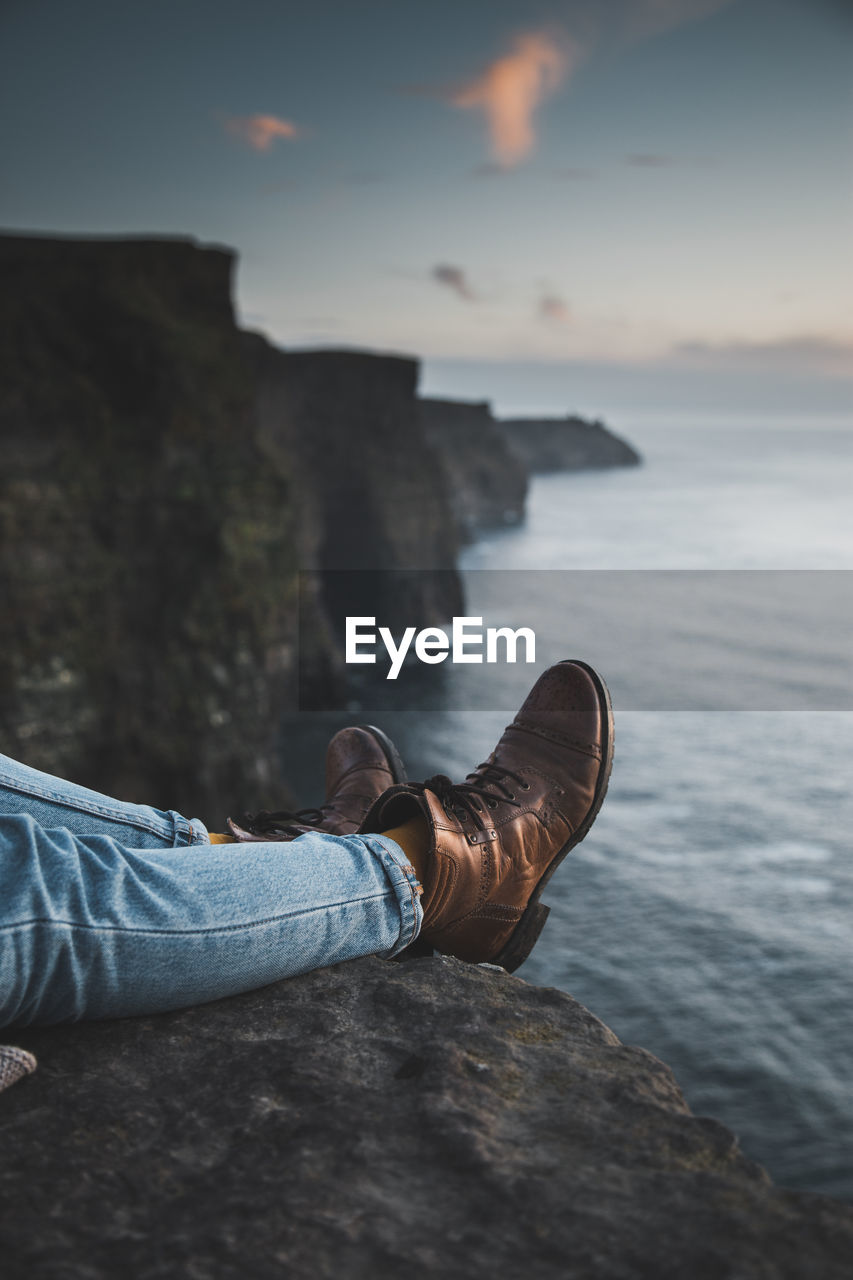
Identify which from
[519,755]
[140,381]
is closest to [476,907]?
[519,755]

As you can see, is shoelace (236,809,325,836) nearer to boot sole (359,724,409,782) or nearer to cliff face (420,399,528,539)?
boot sole (359,724,409,782)

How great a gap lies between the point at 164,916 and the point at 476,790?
125cm

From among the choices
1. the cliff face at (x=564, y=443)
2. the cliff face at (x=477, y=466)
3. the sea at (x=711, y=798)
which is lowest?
the sea at (x=711, y=798)

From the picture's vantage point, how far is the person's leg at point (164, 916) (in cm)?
208

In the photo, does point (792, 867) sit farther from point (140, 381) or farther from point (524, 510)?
point (524, 510)

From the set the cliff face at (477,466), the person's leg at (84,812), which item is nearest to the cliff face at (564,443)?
the cliff face at (477,466)

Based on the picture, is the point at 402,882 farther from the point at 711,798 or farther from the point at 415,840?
the point at 711,798

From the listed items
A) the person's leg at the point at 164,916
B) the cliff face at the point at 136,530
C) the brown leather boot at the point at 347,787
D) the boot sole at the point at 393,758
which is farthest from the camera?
the cliff face at the point at 136,530

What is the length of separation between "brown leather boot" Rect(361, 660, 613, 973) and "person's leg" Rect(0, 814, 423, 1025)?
29 cm

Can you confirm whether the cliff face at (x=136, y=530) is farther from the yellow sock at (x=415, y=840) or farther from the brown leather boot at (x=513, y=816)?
the yellow sock at (x=415, y=840)

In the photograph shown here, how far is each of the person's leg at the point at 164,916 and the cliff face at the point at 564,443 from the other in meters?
158

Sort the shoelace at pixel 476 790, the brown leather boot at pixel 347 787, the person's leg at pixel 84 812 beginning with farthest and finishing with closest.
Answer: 1. the brown leather boot at pixel 347 787
2. the shoelace at pixel 476 790
3. the person's leg at pixel 84 812

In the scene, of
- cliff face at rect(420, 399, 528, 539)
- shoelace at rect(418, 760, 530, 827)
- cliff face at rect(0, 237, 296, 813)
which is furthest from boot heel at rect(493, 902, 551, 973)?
cliff face at rect(420, 399, 528, 539)

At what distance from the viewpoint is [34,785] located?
2.58 metres
